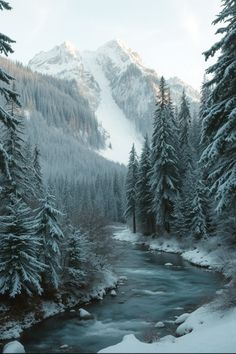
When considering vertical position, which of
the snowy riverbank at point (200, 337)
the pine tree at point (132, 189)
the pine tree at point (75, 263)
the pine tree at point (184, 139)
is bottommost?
the snowy riverbank at point (200, 337)

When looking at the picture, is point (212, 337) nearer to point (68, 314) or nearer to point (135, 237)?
point (68, 314)

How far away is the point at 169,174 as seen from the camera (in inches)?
1924

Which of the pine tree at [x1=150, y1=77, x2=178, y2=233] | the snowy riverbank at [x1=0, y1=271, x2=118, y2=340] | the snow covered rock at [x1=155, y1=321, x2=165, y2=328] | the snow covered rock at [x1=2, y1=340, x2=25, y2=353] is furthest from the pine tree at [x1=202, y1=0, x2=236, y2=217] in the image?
the pine tree at [x1=150, y1=77, x2=178, y2=233]

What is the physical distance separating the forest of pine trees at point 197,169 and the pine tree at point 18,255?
9.55m

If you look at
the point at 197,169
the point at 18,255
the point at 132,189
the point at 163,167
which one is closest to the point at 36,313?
the point at 18,255

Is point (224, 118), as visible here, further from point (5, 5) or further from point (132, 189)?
point (132, 189)

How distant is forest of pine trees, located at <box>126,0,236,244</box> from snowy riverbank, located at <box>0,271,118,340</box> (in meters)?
9.34

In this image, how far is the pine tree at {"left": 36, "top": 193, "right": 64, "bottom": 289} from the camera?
76.3 ft

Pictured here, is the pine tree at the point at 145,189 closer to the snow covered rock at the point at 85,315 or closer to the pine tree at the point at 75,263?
the pine tree at the point at 75,263

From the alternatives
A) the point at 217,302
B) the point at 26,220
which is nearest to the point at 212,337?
the point at 217,302

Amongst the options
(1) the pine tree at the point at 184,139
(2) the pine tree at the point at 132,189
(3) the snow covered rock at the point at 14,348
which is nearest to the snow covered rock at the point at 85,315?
(3) the snow covered rock at the point at 14,348

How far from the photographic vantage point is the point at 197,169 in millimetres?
47844

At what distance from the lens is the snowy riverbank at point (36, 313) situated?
18.7 metres

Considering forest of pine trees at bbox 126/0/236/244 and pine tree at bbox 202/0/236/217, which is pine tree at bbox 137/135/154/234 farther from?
pine tree at bbox 202/0/236/217
